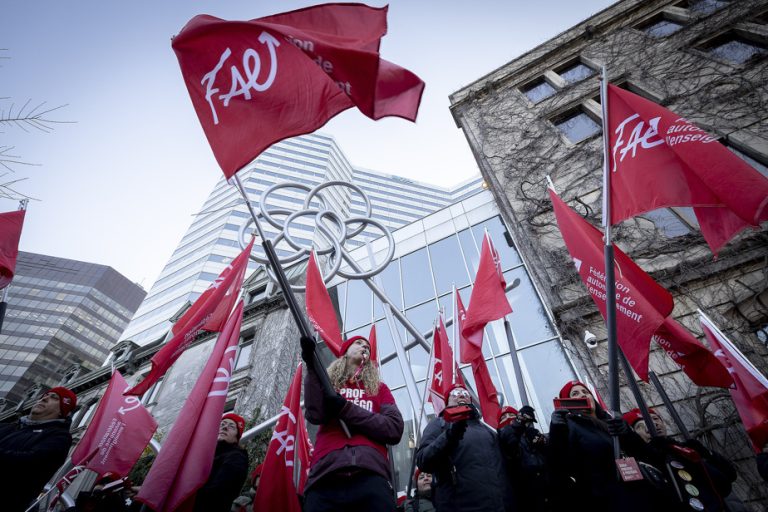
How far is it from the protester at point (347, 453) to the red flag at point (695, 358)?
13.1 ft

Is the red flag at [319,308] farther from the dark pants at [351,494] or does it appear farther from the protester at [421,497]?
the dark pants at [351,494]

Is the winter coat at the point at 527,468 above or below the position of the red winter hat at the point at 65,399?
below

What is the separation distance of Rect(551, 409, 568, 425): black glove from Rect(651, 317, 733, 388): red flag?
2.57 metres

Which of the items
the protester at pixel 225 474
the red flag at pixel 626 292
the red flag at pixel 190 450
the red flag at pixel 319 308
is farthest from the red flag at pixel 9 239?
the red flag at pixel 626 292

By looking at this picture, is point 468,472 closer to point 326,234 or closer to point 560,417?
point 560,417

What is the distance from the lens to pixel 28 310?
5584cm

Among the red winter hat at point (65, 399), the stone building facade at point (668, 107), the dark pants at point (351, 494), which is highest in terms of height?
the stone building facade at point (668, 107)

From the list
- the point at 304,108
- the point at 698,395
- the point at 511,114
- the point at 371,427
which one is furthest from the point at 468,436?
the point at 511,114

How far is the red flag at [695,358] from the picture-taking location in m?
4.49

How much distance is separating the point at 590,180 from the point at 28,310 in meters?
76.5

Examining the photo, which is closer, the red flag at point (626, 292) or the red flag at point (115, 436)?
the red flag at point (626, 292)

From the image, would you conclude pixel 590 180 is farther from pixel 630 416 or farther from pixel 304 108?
pixel 304 108

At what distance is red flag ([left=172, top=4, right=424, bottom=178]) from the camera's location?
9.11ft

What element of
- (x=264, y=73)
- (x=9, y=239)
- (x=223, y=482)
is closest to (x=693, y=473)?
(x=223, y=482)
